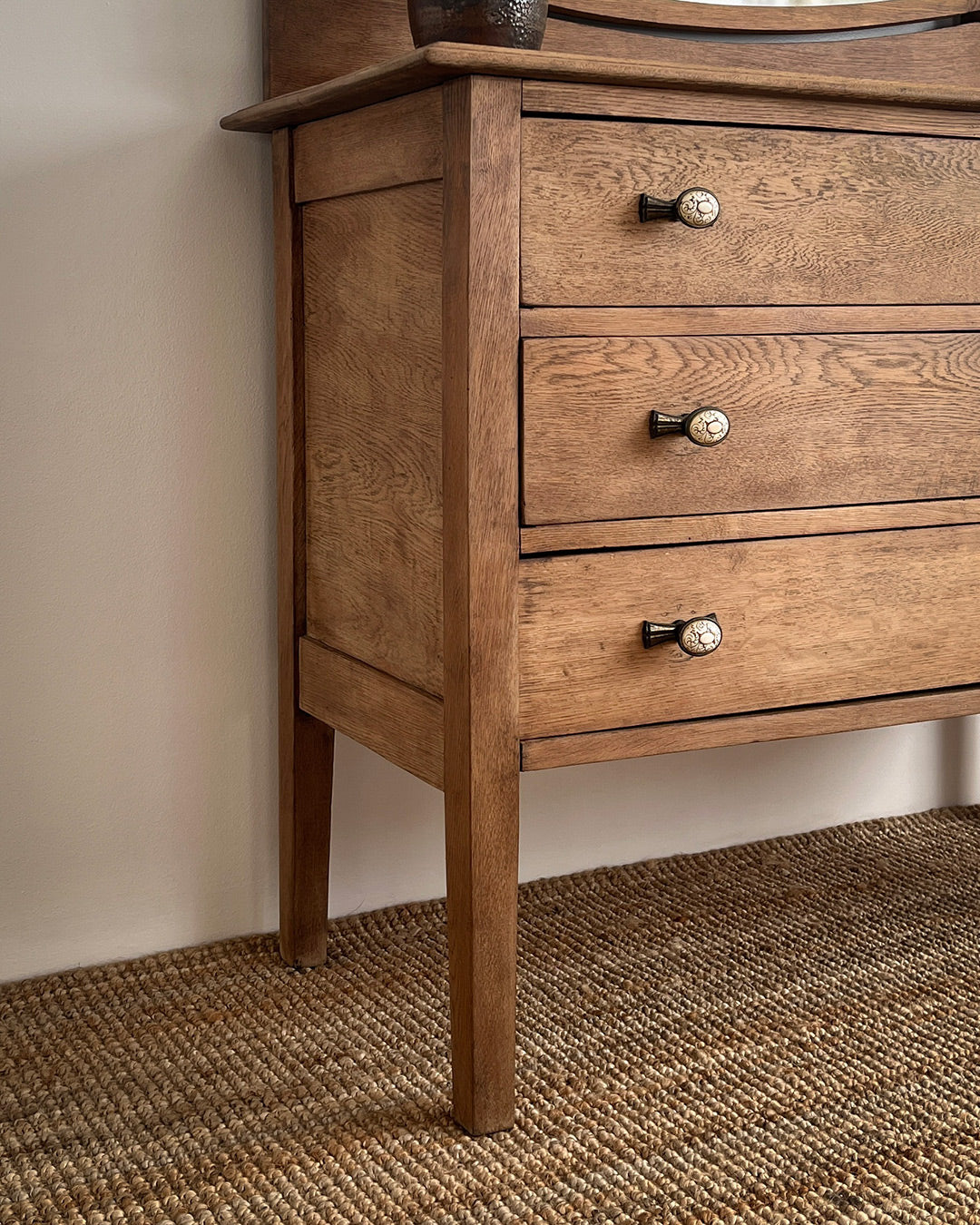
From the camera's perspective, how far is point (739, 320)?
1.16 m

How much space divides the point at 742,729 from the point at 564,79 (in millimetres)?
573

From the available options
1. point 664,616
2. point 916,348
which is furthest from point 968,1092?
point 916,348

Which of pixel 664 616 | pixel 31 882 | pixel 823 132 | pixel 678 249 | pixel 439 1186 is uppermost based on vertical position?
pixel 823 132

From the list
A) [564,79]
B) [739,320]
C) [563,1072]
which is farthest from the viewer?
[563,1072]

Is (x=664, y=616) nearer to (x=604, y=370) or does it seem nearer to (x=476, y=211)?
(x=604, y=370)

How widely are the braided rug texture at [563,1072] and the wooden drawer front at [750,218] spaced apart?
0.71 metres

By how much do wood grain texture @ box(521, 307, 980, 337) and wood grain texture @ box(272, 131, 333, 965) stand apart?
15.4 inches

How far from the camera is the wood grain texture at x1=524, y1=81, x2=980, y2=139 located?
106cm

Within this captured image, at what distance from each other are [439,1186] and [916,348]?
0.84 m

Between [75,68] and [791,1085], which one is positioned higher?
[75,68]

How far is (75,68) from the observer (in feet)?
4.39

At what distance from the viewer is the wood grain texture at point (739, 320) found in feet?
3.57

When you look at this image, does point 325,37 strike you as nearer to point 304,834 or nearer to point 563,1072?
point 304,834

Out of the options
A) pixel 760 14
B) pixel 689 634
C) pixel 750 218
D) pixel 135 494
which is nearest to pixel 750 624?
pixel 689 634
